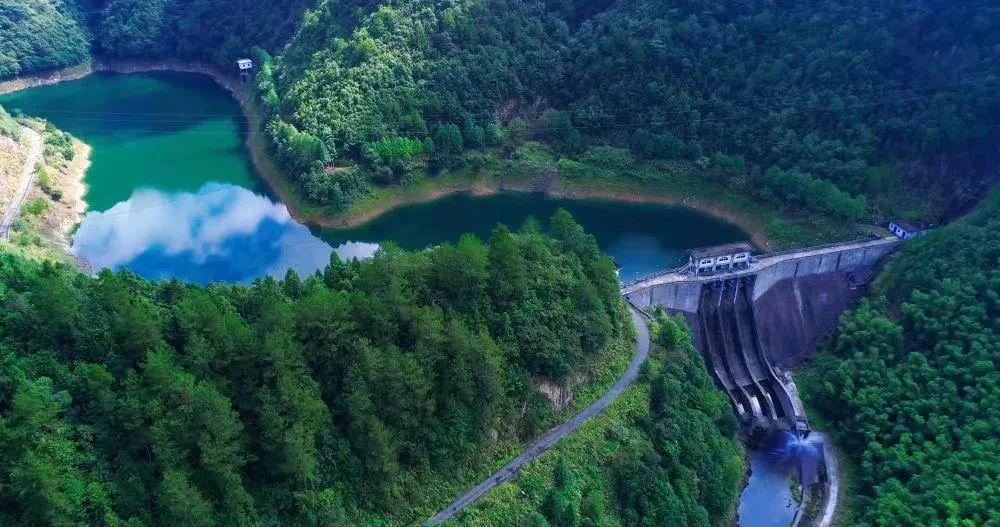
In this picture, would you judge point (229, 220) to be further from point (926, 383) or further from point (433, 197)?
A: point (926, 383)

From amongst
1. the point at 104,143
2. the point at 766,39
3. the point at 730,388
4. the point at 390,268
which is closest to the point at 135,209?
the point at 104,143

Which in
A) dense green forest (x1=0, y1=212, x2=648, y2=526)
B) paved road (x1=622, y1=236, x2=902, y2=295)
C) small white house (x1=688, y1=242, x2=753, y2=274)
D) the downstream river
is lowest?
the downstream river

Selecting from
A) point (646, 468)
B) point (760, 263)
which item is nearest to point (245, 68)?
point (760, 263)

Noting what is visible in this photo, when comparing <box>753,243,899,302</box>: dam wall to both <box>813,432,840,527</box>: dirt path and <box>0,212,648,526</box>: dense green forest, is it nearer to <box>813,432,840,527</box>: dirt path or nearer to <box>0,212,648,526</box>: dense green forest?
<box>813,432,840,527</box>: dirt path

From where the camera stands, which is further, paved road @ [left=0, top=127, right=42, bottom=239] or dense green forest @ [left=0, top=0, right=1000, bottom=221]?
dense green forest @ [left=0, top=0, right=1000, bottom=221]

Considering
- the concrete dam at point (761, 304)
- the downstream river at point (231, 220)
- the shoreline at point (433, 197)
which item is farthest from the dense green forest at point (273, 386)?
the shoreline at point (433, 197)

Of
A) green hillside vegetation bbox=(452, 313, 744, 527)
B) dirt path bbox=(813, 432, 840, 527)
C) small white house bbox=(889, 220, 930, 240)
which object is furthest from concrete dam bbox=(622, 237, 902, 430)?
green hillside vegetation bbox=(452, 313, 744, 527)

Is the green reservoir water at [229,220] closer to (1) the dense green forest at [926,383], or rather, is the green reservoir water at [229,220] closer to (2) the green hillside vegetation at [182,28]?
(1) the dense green forest at [926,383]

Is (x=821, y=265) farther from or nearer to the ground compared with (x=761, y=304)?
farther from the ground
